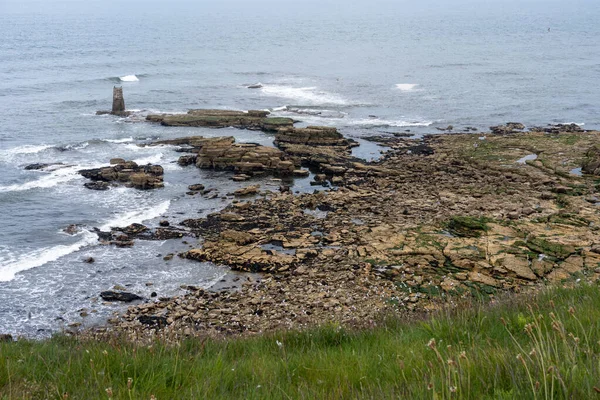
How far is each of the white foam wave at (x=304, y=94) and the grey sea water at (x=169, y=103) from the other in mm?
206

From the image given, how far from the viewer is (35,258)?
21.6 m

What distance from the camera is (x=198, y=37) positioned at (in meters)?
132

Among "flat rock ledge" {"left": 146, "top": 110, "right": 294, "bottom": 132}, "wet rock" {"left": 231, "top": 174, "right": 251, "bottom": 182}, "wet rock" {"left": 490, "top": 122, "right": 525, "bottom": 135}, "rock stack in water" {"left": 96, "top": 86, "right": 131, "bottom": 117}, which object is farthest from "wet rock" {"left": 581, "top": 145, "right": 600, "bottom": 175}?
"rock stack in water" {"left": 96, "top": 86, "right": 131, "bottom": 117}

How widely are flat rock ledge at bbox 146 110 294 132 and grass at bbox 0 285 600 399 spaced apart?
118ft

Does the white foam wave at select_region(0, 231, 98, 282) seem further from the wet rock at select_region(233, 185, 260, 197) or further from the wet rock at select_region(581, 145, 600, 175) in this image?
the wet rock at select_region(581, 145, 600, 175)

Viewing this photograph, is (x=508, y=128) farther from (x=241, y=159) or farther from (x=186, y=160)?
(x=186, y=160)

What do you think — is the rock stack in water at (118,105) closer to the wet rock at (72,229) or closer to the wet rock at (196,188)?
the wet rock at (196,188)

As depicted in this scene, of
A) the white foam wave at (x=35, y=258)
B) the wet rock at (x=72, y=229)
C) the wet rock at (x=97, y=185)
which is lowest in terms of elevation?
the white foam wave at (x=35, y=258)

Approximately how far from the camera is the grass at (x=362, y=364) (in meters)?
3.99

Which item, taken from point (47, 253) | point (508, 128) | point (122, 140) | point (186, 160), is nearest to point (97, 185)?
point (186, 160)

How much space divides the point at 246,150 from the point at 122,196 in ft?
26.9

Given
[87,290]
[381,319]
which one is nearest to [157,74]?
[87,290]

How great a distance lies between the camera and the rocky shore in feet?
54.1

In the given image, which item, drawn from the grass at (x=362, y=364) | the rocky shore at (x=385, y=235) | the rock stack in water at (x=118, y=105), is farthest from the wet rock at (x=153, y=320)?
the rock stack in water at (x=118, y=105)
